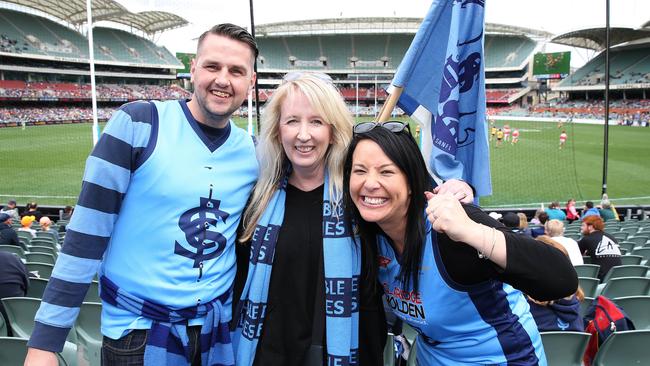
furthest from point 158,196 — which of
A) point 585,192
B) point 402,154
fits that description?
point 585,192

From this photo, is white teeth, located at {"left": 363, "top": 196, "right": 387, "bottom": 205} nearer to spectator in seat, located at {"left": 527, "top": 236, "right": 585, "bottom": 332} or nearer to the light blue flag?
the light blue flag

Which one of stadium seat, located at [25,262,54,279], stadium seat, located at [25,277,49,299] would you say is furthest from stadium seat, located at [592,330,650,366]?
stadium seat, located at [25,262,54,279]

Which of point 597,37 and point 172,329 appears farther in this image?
point 597,37

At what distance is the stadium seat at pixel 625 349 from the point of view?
9.04 feet

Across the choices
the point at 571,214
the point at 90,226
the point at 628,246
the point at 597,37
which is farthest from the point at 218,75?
the point at 597,37

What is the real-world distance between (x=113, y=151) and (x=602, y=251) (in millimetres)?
5866

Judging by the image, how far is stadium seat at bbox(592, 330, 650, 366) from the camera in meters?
2.75

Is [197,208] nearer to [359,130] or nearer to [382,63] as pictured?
[359,130]

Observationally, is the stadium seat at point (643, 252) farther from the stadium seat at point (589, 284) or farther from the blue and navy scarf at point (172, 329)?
the blue and navy scarf at point (172, 329)

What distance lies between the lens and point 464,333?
167cm

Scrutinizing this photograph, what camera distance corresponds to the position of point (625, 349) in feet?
9.29

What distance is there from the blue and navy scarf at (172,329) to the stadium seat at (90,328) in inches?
70.3

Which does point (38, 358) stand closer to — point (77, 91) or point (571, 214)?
point (571, 214)

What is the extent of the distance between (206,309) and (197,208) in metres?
0.43
